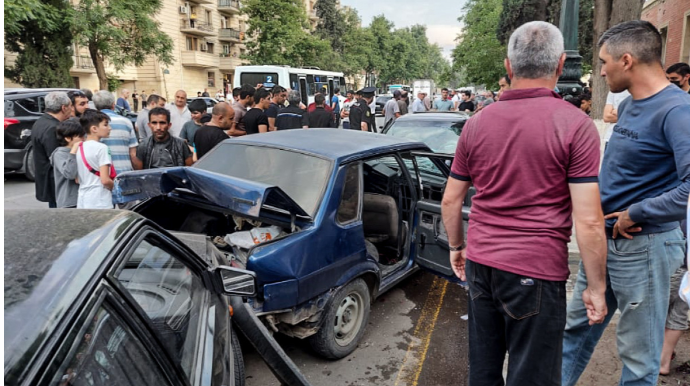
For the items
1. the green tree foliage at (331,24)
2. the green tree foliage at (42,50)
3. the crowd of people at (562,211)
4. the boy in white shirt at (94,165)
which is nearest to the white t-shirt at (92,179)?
the boy in white shirt at (94,165)

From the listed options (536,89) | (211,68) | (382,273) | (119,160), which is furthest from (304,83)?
(211,68)

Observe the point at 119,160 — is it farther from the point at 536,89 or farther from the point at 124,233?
the point at 536,89

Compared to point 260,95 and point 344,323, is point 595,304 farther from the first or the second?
point 260,95

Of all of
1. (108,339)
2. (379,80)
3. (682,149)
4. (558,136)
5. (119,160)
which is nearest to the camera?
(108,339)

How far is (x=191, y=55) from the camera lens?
41.2m

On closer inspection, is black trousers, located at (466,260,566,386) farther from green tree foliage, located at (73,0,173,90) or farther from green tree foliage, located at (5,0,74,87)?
green tree foliage, located at (73,0,173,90)

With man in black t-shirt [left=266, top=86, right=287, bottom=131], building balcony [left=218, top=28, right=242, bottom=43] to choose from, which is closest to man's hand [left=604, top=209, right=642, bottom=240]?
man in black t-shirt [left=266, top=86, right=287, bottom=131]

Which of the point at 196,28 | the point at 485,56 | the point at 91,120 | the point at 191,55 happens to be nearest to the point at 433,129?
the point at 91,120

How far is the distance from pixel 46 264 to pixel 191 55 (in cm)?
4364

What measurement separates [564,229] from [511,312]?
0.43m

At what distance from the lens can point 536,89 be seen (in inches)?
79.0

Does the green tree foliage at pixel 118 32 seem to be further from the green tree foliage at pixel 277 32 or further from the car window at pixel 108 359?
the car window at pixel 108 359

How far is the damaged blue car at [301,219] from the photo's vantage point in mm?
3004

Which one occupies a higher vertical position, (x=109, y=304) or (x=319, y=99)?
(x=319, y=99)
